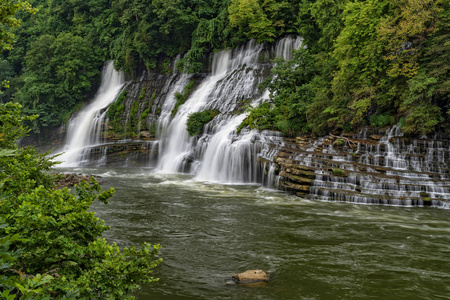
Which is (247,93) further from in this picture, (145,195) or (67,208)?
(67,208)

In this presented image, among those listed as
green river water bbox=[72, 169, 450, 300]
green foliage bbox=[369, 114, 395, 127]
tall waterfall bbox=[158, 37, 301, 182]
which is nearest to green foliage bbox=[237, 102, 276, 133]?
tall waterfall bbox=[158, 37, 301, 182]

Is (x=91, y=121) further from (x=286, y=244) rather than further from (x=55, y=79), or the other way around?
(x=286, y=244)

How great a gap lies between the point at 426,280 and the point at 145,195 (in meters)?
13.4

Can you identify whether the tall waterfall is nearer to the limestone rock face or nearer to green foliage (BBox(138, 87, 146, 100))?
green foliage (BBox(138, 87, 146, 100))

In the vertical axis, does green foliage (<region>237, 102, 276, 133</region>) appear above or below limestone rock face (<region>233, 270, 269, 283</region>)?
above

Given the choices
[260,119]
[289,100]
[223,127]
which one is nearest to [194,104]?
[223,127]

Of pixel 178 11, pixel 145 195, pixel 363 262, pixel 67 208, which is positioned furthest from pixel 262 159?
pixel 178 11

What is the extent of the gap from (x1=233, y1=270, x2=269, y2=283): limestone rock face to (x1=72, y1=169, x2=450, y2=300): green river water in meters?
0.19

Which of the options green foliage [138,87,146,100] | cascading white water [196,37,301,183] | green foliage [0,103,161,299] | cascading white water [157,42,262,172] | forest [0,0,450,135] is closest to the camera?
green foliage [0,103,161,299]

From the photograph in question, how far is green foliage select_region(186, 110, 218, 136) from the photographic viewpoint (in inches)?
1109

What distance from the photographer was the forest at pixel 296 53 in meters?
17.8

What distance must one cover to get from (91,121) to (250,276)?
35.4 m

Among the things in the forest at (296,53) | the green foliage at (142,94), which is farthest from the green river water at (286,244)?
the green foliage at (142,94)

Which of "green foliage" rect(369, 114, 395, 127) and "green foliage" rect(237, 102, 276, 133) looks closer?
"green foliage" rect(369, 114, 395, 127)
